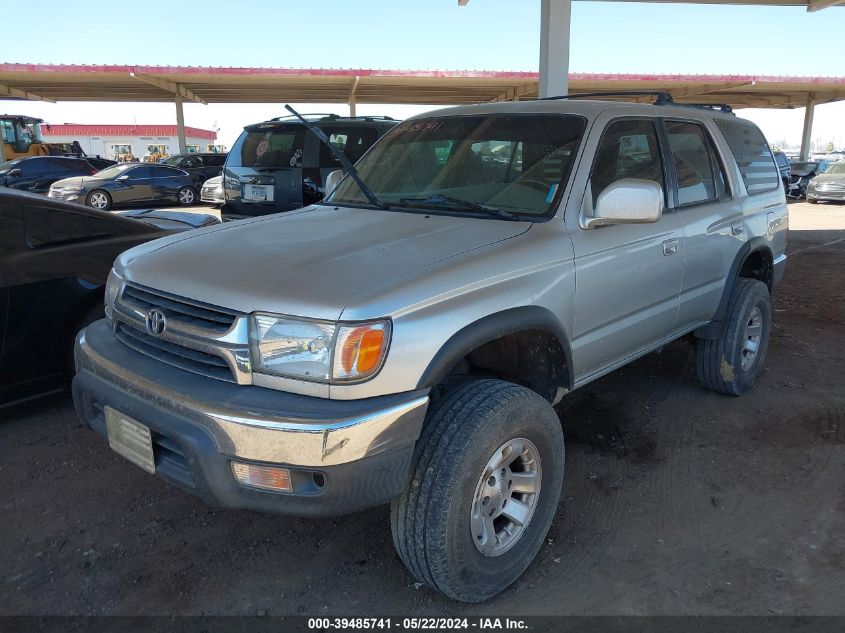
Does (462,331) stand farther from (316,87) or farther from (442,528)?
(316,87)

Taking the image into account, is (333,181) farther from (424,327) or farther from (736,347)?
(736,347)

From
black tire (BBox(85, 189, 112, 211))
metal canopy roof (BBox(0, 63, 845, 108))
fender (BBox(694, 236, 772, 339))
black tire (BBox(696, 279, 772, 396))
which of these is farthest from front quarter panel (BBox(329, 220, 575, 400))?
metal canopy roof (BBox(0, 63, 845, 108))

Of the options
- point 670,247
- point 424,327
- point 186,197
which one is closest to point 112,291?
point 424,327

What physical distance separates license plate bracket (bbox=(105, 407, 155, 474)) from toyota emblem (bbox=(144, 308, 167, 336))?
1.06ft

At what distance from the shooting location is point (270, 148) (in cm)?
821

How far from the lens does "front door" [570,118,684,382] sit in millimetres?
2938

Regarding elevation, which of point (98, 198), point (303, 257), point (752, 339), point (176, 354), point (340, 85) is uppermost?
point (340, 85)

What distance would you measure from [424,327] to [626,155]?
183 cm

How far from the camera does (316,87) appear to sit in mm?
28109

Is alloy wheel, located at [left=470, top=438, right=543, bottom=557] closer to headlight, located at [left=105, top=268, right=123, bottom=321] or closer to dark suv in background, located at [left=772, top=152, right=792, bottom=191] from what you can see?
headlight, located at [left=105, top=268, right=123, bottom=321]

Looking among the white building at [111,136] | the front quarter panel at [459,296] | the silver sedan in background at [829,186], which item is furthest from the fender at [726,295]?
the white building at [111,136]

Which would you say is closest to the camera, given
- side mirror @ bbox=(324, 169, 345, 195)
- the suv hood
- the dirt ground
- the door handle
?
the suv hood

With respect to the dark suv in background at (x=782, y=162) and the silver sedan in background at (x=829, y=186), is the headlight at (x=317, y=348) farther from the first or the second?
the silver sedan in background at (x=829, y=186)

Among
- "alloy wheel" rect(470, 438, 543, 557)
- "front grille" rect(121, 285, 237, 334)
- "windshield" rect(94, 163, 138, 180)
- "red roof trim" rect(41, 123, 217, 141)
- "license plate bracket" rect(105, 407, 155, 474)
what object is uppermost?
"red roof trim" rect(41, 123, 217, 141)
